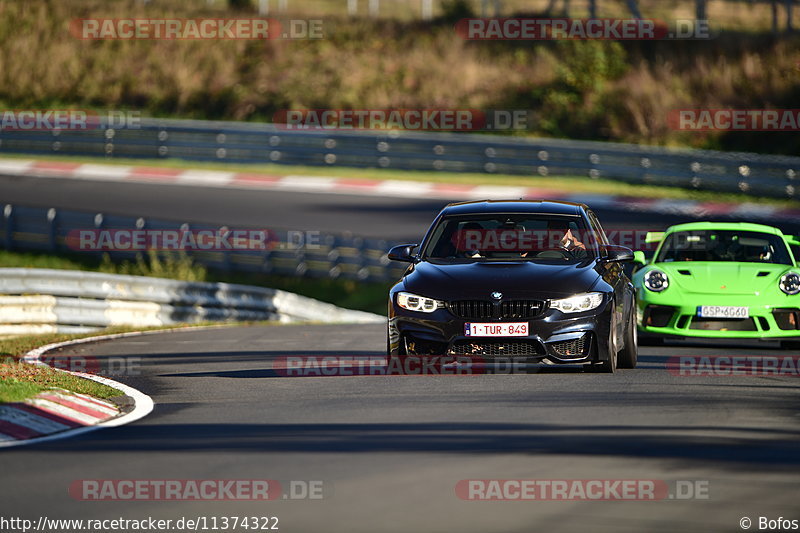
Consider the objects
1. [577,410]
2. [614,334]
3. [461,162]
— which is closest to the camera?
[577,410]

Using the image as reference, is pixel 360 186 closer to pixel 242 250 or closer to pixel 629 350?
pixel 242 250

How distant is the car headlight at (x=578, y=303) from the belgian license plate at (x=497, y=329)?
31 centimetres

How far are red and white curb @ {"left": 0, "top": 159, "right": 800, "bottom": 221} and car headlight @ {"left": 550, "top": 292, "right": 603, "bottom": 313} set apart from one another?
711 inches

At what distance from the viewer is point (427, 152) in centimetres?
3525

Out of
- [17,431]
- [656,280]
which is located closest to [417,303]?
[17,431]

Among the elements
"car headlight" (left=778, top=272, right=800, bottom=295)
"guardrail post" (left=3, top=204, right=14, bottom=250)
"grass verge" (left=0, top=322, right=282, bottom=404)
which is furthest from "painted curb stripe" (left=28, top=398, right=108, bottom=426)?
"guardrail post" (left=3, top=204, right=14, bottom=250)

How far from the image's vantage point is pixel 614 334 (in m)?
11.8

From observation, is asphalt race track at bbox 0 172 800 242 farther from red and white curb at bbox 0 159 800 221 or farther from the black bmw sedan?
the black bmw sedan

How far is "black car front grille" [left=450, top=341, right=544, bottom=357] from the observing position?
1138cm

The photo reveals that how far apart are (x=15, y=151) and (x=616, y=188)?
16.3 metres

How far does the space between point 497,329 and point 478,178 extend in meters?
23.5

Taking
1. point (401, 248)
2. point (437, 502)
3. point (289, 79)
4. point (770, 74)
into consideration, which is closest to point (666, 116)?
point (770, 74)


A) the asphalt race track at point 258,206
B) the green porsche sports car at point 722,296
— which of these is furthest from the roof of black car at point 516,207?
the asphalt race track at point 258,206

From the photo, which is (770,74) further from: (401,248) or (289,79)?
(401,248)
